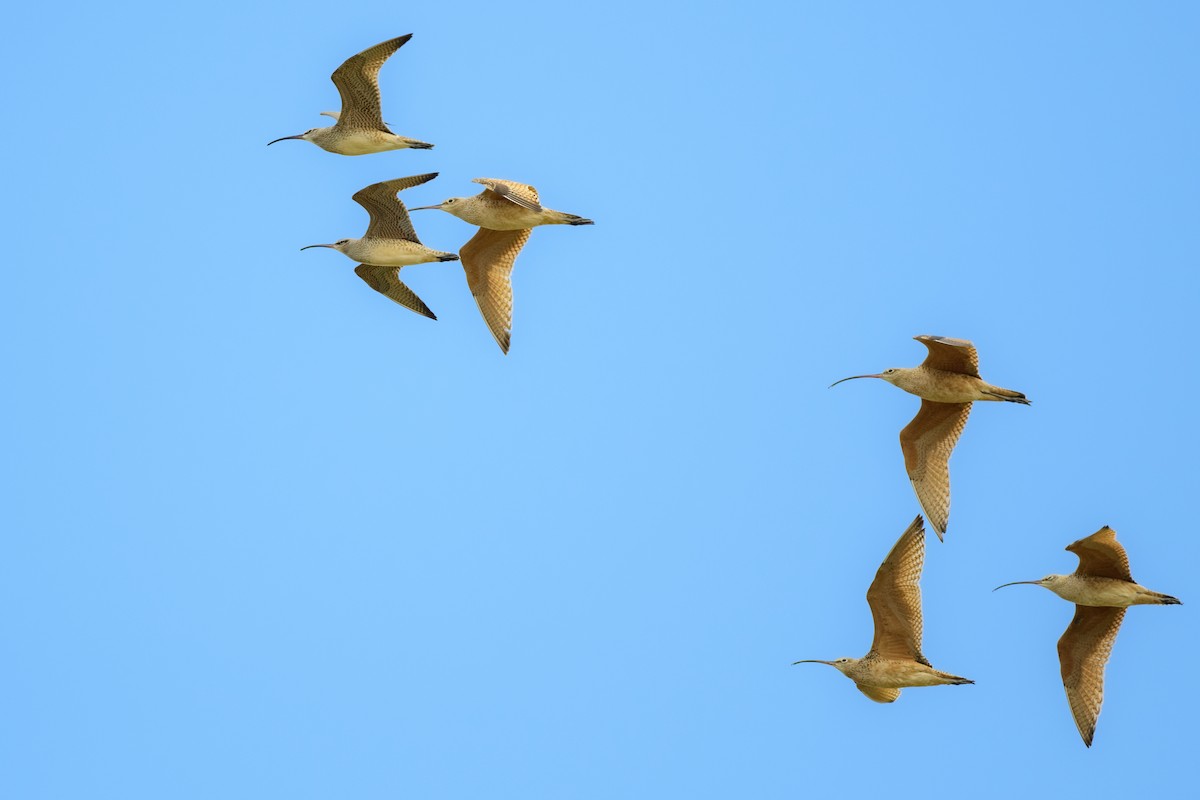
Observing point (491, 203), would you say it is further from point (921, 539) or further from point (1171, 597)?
point (1171, 597)

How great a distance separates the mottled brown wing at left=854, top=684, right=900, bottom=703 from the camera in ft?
A: 73.0

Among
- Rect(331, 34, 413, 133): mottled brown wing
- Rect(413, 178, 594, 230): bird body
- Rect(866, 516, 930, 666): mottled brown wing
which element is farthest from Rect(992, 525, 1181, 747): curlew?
Rect(331, 34, 413, 133): mottled brown wing

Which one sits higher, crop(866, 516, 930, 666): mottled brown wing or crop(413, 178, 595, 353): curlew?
crop(413, 178, 595, 353): curlew

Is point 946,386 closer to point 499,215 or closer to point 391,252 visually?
point 499,215

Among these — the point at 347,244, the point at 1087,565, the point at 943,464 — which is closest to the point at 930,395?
the point at 943,464

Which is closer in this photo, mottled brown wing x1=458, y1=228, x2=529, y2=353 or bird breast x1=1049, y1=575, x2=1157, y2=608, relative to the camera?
bird breast x1=1049, y1=575, x2=1157, y2=608

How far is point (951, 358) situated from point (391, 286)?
7.77 metres

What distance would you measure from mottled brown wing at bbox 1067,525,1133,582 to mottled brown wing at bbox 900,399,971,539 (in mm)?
2305

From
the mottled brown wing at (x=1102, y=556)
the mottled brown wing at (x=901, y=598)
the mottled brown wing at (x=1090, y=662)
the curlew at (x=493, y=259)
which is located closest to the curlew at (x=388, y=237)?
the curlew at (x=493, y=259)

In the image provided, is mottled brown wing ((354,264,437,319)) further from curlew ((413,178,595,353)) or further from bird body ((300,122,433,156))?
bird body ((300,122,433,156))

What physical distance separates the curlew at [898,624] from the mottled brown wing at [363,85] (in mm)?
8193

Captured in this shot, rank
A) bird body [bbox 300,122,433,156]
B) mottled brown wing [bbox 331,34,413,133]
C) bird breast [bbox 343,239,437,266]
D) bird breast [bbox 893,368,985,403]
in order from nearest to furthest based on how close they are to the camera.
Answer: mottled brown wing [bbox 331,34,413,133] → bird breast [bbox 893,368,985,403] → bird body [bbox 300,122,433,156] → bird breast [bbox 343,239,437,266]

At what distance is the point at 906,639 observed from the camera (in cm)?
2184

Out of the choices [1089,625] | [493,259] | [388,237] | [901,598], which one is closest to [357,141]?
[388,237]
